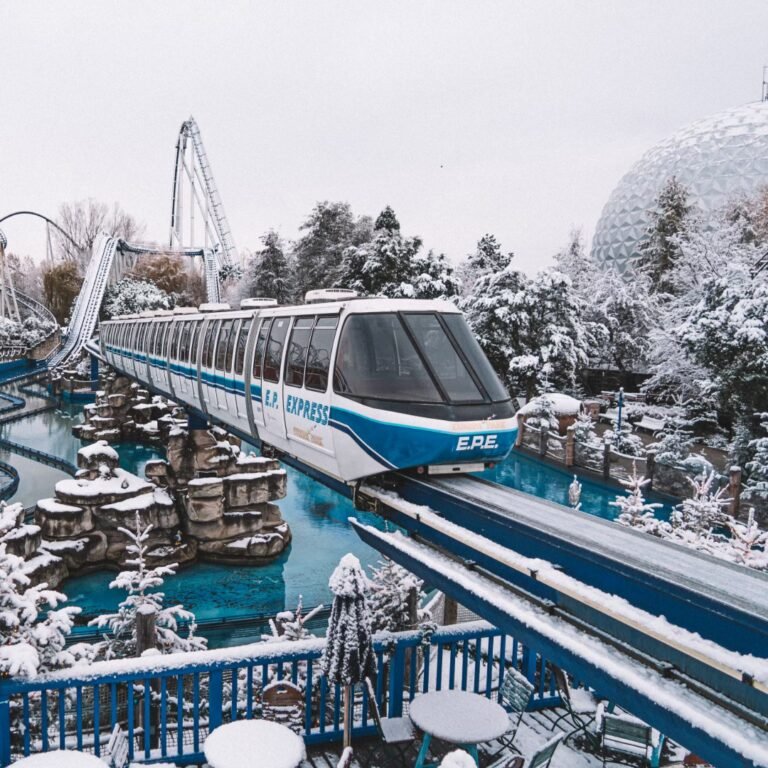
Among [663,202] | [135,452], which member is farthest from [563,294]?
[135,452]

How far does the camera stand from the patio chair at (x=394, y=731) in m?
5.79

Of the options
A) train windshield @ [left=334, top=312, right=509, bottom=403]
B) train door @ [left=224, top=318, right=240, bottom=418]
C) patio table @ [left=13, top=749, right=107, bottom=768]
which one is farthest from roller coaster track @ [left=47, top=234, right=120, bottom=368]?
patio table @ [left=13, top=749, right=107, bottom=768]

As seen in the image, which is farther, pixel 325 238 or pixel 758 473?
pixel 325 238

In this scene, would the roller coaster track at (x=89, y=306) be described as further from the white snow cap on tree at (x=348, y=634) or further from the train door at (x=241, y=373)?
the white snow cap on tree at (x=348, y=634)

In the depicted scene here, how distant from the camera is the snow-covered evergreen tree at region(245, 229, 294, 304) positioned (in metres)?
53.2

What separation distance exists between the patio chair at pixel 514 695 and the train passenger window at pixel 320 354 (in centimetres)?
380

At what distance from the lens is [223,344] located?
1322cm

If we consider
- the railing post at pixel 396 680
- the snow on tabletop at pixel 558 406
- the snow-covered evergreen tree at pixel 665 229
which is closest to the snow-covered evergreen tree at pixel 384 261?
the snow on tabletop at pixel 558 406

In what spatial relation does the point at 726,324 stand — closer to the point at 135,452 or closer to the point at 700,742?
the point at 700,742

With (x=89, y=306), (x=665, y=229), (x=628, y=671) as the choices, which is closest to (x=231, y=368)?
(x=628, y=671)

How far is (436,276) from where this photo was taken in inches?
1484

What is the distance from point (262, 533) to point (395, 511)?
567 inches

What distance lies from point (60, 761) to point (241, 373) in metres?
7.71

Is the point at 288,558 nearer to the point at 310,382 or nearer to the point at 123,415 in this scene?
the point at 310,382
